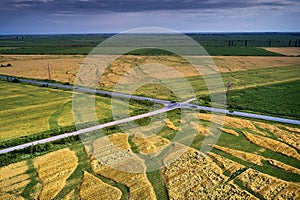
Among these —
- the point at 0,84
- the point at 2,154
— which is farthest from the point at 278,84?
the point at 0,84

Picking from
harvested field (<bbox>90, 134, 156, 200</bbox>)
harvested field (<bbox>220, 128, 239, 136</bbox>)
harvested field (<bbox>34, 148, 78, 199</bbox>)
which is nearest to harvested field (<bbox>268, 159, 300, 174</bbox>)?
harvested field (<bbox>220, 128, 239, 136</bbox>)

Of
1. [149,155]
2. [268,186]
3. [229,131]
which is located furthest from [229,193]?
[229,131]

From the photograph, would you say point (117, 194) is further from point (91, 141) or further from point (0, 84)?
point (0, 84)

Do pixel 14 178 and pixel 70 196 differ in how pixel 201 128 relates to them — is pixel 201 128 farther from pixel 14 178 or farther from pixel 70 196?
pixel 14 178

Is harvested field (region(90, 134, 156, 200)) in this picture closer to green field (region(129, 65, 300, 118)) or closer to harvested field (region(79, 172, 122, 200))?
harvested field (region(79, 172, 122, 200))

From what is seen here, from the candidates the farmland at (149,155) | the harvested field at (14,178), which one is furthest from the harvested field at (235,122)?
the harvested field at (14,178)

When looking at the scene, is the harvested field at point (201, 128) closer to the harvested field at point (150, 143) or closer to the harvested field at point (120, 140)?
the harvested field at point (150, 143)
